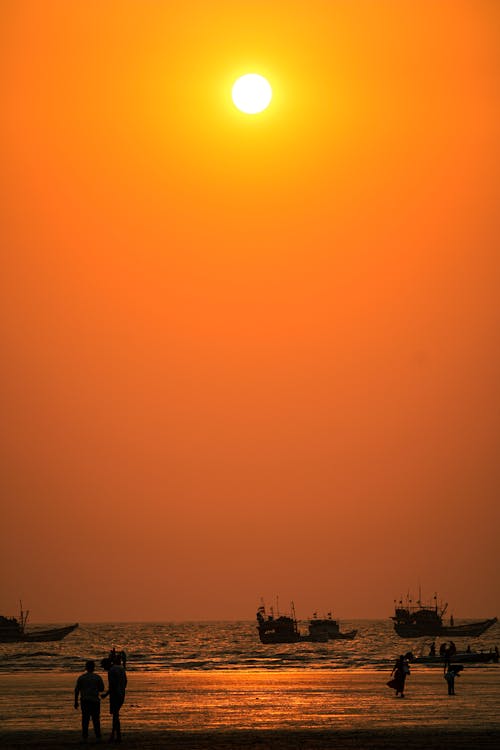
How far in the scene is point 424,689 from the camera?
49.0m

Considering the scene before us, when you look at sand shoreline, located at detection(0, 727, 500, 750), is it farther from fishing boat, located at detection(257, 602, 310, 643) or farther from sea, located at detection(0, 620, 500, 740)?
fishing boat, located at detection(257, 602, 310, 643)

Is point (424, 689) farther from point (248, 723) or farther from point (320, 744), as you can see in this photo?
point (320, 744)

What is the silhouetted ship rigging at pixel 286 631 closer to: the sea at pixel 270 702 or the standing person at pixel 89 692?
the sea at pixel 270 702

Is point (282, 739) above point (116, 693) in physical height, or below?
below

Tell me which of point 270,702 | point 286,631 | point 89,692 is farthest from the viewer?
point 286,631

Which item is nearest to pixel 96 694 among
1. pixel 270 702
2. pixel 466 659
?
pixel 270 702

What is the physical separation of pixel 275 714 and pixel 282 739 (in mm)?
8437

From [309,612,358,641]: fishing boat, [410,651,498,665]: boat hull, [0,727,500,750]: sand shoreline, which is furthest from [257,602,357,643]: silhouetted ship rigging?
[0,727,500,750]: sand shoreline

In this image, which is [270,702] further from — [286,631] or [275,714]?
[286,631]

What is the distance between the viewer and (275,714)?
36.4m

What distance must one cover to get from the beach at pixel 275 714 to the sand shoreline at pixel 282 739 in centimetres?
3

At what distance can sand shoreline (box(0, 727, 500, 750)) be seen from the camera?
87.1ft

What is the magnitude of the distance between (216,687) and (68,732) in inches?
925

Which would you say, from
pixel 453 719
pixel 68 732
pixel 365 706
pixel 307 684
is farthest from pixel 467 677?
pixel 68 732
